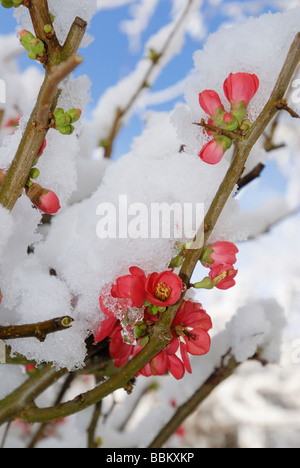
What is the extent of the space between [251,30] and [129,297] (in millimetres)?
364

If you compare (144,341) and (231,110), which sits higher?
(231,110)

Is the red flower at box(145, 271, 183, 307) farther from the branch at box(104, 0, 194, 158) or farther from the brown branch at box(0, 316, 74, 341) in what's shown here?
the branch at box(104, 0, 194, 158)

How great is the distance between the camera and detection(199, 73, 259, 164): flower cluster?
43cm

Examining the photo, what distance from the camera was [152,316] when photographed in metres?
0.46

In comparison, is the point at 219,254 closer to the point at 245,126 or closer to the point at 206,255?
the point at 206,255

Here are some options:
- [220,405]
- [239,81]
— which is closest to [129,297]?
[239,81]

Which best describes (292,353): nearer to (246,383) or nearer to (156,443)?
(156,443)

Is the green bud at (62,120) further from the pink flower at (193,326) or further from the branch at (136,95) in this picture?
the branch at (136,95)

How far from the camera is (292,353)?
990mm

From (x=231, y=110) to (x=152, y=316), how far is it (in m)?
0.24

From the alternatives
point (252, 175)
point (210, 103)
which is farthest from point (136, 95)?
point (210, 103)

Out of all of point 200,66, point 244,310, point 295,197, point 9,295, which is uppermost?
point 295,197

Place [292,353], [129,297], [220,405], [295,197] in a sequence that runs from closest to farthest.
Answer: [129,297] < [292,353] < [220,405] < [295,197]

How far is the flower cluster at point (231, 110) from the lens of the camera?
1.42ft
